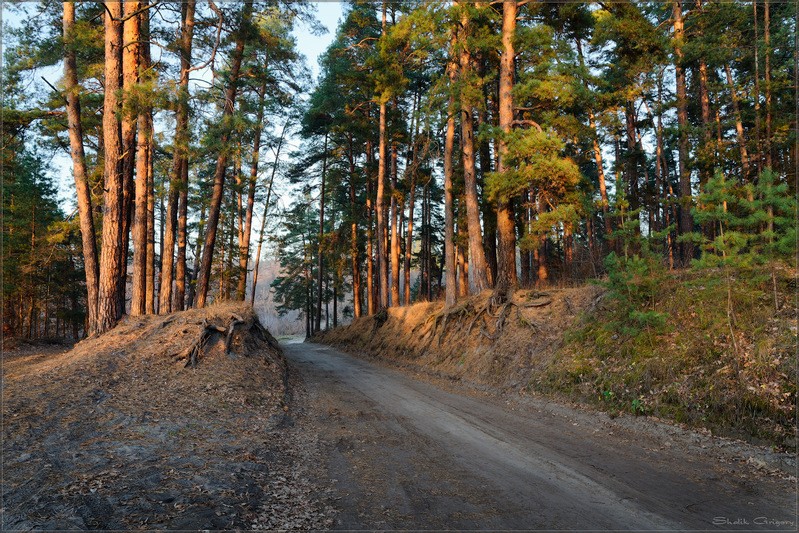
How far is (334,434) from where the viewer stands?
676 cm

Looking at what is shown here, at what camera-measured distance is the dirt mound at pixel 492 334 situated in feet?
36.1

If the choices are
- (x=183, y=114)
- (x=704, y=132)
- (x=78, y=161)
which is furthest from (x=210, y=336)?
(x=704, y=132)

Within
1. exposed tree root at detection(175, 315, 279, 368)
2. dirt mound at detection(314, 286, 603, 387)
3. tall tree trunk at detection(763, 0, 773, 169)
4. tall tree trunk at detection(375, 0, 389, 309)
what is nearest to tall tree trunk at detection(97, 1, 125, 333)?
exposed tree root at detection(175, 315, 279, 368)

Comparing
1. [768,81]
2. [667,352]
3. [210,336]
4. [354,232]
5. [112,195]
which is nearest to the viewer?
[667,352]

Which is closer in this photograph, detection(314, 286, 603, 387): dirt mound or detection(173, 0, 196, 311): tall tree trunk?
detection(314, 286, 603, 387): dirt mound

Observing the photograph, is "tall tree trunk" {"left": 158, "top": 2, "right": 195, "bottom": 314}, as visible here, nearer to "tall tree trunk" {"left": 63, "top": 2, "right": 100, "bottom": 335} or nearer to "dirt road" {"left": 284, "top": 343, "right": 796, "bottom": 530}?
"tall tree trunk" {"left": 63, "top": 2, "right": 100, "bottom": 335}

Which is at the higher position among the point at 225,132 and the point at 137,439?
the point at 225,132

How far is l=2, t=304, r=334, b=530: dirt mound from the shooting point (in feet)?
11.5

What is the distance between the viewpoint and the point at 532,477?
4781 millimetres

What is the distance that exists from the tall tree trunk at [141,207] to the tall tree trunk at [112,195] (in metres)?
1.02

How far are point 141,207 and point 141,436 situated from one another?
975cm

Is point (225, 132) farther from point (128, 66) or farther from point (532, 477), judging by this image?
point (532, 477)

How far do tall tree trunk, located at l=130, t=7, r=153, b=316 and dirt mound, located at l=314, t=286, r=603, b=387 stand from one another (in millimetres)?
9839

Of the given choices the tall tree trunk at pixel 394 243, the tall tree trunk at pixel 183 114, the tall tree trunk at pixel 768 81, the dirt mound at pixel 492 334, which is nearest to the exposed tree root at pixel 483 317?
the dirt mound at pixel 492 334
